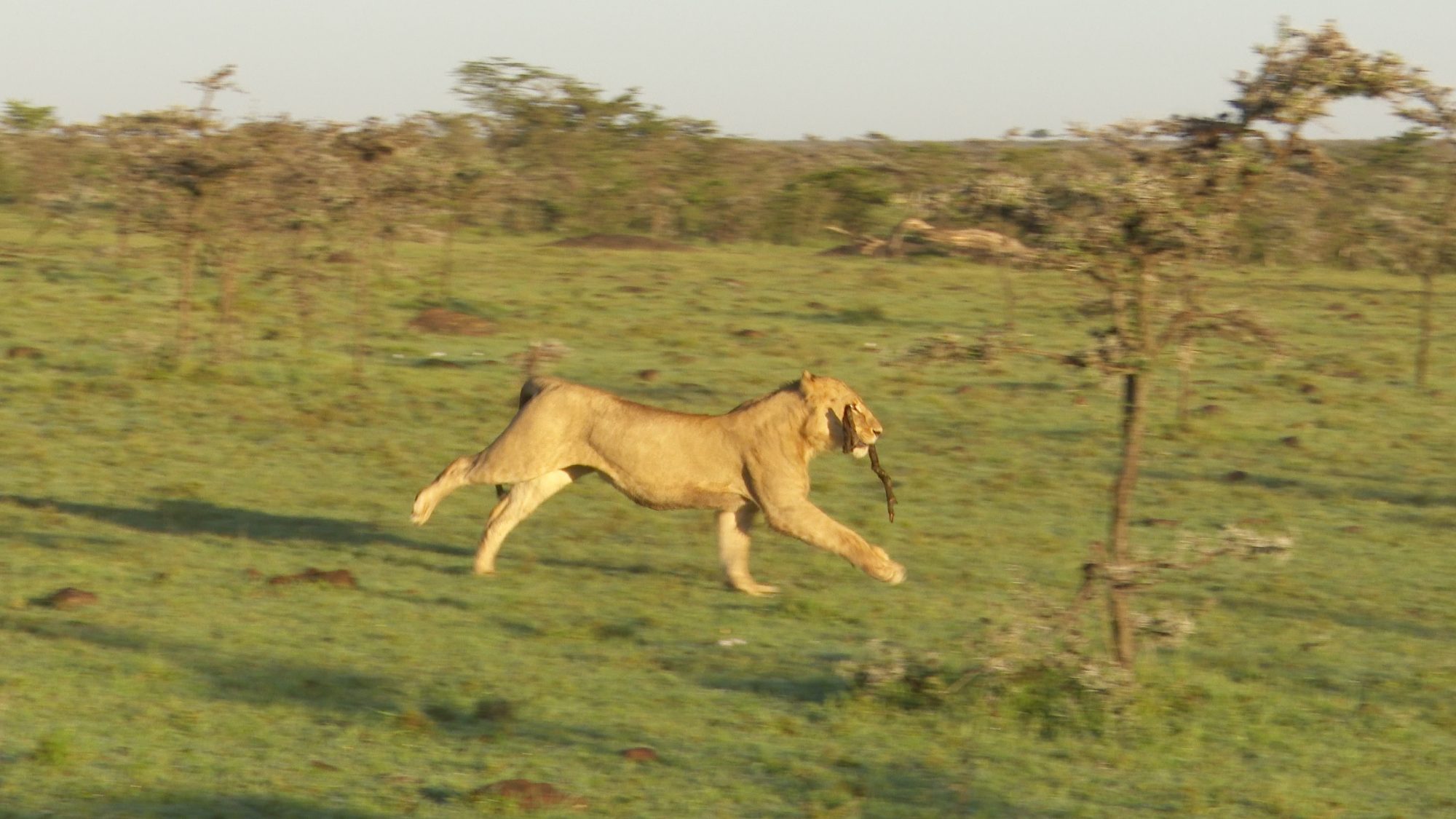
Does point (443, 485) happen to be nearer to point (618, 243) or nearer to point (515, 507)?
point (515, 507)

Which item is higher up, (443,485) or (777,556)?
(443,485)

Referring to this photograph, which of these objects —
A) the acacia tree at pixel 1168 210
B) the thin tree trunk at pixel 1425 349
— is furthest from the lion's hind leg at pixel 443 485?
the thin tree trunk at pixel 1425 349

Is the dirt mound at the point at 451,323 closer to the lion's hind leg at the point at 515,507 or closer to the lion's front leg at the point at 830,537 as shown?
the lion's hind leg at the point at 515,507

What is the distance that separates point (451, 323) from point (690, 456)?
11.0m

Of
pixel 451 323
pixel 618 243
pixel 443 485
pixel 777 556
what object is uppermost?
pixel 618 243

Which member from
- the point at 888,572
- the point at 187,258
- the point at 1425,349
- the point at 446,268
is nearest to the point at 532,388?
the point at 888,572

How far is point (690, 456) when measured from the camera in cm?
911

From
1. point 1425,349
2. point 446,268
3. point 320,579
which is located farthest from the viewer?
point 446,268

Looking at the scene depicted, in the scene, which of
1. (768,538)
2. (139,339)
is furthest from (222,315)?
(768,538)

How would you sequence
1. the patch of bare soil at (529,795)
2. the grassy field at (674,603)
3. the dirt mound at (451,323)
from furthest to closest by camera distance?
the dirt mound at (451,323) < the grassy field at (674,603) < the patch of bare soil at (529,795)

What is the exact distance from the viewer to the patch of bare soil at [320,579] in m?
8.93

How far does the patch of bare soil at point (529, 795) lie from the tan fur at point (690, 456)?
327 cm

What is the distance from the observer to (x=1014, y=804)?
19.7 ft

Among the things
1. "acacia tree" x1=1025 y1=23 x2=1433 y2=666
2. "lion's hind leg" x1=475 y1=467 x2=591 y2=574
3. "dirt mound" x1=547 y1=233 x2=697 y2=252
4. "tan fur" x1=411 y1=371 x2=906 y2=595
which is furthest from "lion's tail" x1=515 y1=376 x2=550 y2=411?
"dirt mound" x1=547 y1=233 x2=697 y2=252
